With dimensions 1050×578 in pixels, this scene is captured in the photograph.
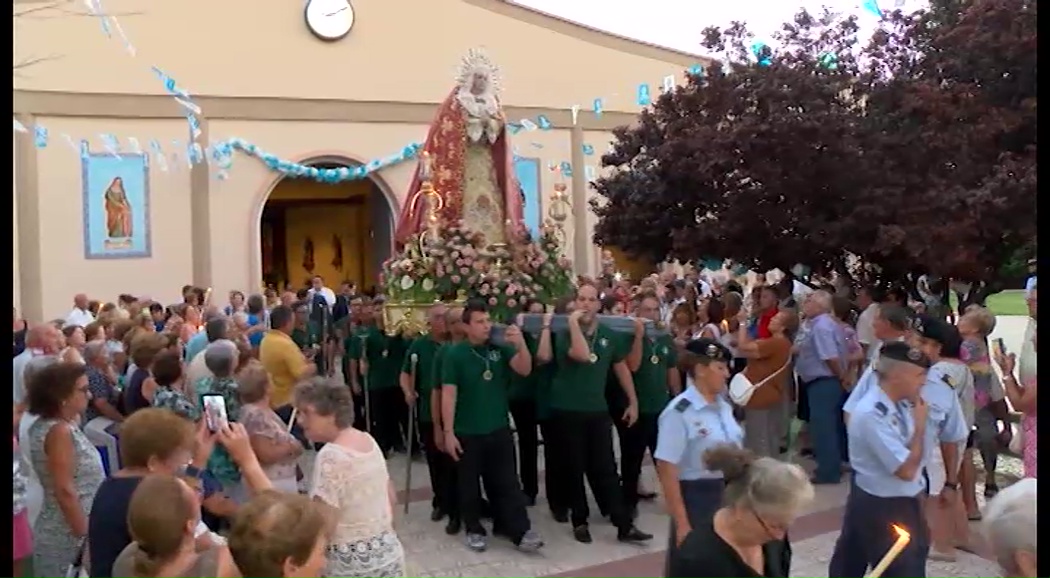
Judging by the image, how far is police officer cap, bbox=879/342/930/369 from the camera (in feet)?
15.6

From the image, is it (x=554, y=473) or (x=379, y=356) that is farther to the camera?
(x=379, y=356)

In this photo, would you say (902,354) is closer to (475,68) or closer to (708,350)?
(708,350)

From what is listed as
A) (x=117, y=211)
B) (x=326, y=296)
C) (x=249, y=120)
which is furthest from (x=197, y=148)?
(x=326, y=296)

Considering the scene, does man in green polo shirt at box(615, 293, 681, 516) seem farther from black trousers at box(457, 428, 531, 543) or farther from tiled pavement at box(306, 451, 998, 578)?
black trousers at box(457, 428, 531, 543)

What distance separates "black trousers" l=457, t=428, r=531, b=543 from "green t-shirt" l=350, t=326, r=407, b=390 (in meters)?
2.97

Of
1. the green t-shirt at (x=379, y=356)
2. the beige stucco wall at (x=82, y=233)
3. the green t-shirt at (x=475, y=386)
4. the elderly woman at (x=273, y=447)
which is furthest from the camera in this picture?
the beige stucco wall at (x=82, y=233)

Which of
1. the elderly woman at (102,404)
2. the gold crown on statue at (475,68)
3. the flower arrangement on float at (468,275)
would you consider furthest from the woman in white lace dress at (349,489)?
the gold crown on statue at (475,68)

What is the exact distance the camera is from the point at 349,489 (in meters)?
4.06

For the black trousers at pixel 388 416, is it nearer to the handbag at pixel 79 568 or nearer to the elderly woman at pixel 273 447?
the elderly woman at pixel 273 447

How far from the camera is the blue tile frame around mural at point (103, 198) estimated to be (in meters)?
18.4

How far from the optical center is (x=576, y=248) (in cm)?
2241

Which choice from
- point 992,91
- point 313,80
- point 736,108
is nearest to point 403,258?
point 736,108

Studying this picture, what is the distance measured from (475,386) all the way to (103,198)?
45.3 feet

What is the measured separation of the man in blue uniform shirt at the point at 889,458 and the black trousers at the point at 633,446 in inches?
109
